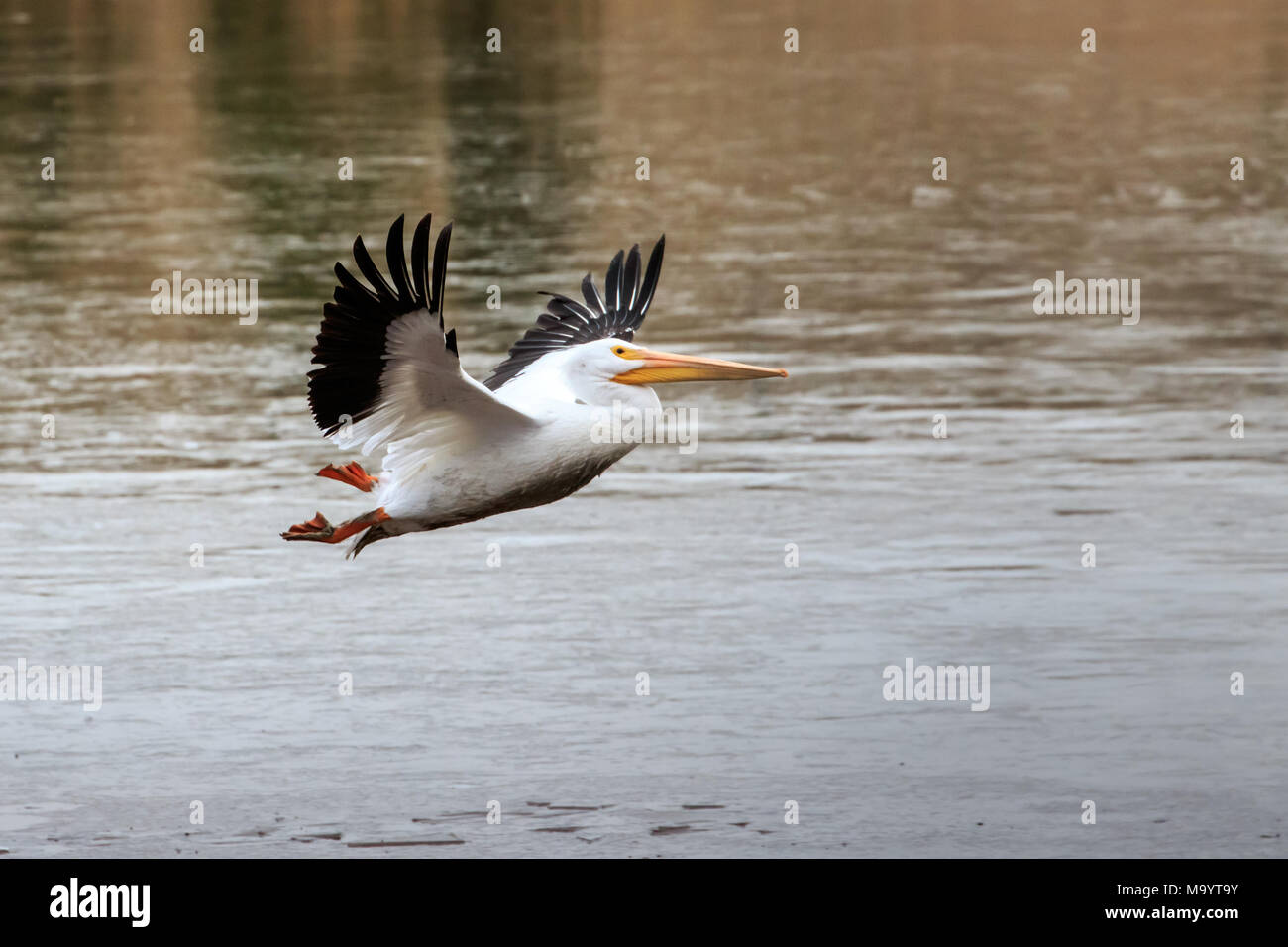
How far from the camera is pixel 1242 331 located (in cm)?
2659

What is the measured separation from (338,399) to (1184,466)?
12407mm

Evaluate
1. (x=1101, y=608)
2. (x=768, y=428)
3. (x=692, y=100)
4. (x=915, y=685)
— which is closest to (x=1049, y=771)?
(x=915, y=685)

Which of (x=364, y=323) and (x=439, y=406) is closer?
(x=364, y=323)

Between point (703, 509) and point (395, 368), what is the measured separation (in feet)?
32.2

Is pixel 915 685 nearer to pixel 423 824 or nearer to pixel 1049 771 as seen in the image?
pixel 1049 771

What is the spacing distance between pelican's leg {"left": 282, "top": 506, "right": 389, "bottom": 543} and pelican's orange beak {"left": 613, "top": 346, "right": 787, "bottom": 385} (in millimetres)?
1371

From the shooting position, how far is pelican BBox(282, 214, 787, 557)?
403 inches

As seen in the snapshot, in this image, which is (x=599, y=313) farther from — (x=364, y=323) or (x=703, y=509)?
(x=703, y=509)

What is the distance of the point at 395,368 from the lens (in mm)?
10484
